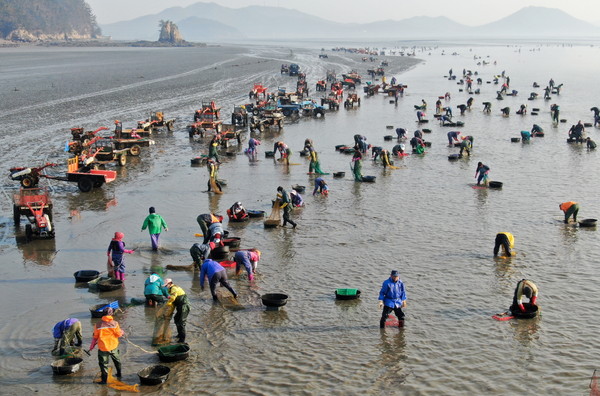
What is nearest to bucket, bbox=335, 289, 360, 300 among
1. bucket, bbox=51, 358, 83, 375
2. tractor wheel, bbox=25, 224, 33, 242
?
bucket, bbox=51, 358, 83, 375

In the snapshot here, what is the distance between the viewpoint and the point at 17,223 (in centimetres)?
1966

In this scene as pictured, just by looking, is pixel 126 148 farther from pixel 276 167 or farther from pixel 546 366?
pixel 546 366

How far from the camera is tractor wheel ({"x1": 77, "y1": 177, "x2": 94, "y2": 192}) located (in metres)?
24.3

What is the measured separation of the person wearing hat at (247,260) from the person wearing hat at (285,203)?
3.55 m

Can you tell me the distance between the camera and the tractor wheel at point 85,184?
2428 cm

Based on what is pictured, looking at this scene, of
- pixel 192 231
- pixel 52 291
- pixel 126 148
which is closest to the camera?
pixel 52 291

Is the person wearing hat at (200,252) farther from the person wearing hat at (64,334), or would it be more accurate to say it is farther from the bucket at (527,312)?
the bucket at (527,312)

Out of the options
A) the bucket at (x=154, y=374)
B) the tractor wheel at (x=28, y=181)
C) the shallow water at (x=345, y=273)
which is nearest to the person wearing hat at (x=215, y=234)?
the shallow water at (x=345, y=273)

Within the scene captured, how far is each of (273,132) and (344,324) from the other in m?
28.4

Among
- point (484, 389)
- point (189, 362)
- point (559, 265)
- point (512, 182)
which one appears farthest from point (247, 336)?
point (512, 182)

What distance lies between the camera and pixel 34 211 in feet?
61.6

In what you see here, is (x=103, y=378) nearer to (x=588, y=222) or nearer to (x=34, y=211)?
(x=34, y=211)

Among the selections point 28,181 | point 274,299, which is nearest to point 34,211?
point 28,181

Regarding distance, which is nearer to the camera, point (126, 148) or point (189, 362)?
point (189, 362)
